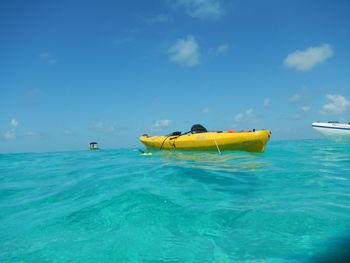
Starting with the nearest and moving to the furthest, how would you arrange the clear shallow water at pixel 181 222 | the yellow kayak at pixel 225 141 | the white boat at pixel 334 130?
the clear shallow water at pixel 181 222 < the yellow kayak at pixel 225 141 < the white boat at pixel 334 130

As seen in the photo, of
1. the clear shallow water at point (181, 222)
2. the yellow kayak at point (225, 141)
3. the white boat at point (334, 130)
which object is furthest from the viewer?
the white boat at point (334, 130)

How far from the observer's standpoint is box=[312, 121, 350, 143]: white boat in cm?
2416

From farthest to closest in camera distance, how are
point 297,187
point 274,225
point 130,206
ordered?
point 297,187
point 130,206
point 274,225

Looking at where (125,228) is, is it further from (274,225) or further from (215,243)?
(274,225)

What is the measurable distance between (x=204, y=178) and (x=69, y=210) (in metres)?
3.65

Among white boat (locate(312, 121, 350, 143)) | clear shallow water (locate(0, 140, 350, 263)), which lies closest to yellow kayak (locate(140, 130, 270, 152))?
clear shallow water (locate(0, 140, 350, 263))

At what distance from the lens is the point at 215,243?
3023 mm

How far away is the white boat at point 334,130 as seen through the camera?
24156mm

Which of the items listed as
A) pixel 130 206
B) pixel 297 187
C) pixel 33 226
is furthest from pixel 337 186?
pixel 33 226

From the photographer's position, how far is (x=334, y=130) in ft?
83.7

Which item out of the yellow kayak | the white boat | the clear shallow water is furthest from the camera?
the white boat

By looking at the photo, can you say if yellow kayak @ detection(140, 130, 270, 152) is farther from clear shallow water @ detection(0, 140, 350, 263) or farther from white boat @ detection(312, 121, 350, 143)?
white boat @ detection(312, 121, 350, 143)

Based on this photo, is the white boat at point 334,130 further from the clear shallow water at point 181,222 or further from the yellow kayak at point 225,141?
Result: the clear shallow water at point 181,222

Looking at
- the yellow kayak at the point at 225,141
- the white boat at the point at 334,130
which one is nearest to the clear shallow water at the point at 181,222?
the yellow kayak at the point at 225,141
